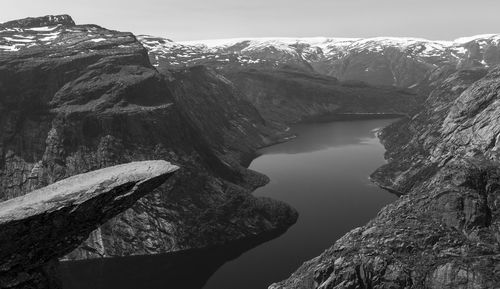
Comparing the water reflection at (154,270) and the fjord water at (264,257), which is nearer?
the fjord water at (264,257)

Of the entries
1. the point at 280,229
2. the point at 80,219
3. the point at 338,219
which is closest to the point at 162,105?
the point at 280,229

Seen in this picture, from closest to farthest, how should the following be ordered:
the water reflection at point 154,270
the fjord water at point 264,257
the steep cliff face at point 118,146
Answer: the fjord water at point 264,257 < the water reflection at point 154,270 < the steep cliff face at point 118,146

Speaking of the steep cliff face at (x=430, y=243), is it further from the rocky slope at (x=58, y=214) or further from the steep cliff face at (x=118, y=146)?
the steep cliff face at (x=118, y=146)

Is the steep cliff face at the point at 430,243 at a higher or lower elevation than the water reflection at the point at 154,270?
higher

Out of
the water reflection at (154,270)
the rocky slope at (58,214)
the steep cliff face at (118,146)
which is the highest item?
the rocky slope at (58,214)

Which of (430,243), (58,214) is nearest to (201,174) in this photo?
(430,243)

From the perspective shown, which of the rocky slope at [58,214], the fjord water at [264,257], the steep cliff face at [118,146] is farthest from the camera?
the steep cliff face at [118,146]

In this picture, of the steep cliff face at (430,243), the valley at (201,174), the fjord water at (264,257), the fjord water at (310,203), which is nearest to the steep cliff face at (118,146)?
the valley at (201,174)
